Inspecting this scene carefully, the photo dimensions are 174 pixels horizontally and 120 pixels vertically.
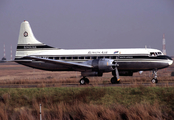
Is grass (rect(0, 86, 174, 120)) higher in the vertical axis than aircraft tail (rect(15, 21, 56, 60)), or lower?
lower

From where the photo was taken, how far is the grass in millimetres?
15539

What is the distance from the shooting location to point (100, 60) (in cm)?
2844

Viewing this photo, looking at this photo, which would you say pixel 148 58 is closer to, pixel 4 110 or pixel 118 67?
pixel 118 67

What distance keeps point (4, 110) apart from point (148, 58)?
17684mm

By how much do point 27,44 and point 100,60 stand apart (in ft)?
37.3

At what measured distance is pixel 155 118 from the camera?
46.7 ft

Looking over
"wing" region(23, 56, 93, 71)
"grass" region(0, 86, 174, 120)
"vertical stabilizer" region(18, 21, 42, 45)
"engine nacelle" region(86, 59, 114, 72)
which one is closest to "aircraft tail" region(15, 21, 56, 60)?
"vertical stabilizer" region(18, 21, 42, 45)

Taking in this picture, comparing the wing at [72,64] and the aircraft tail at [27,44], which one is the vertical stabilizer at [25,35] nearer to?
the aircraft tail at [27,44]

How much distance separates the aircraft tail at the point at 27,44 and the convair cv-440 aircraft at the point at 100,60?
139 mm

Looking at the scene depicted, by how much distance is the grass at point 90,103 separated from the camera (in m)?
15.5

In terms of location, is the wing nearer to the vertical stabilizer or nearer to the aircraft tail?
the aircraft tail

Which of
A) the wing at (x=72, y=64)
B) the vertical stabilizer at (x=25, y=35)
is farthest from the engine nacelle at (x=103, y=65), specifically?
the vertical stabilizer at (x=25, y=35)

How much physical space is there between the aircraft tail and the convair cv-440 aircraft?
0.46 feet

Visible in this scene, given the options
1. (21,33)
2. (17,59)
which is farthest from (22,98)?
(21,33)
